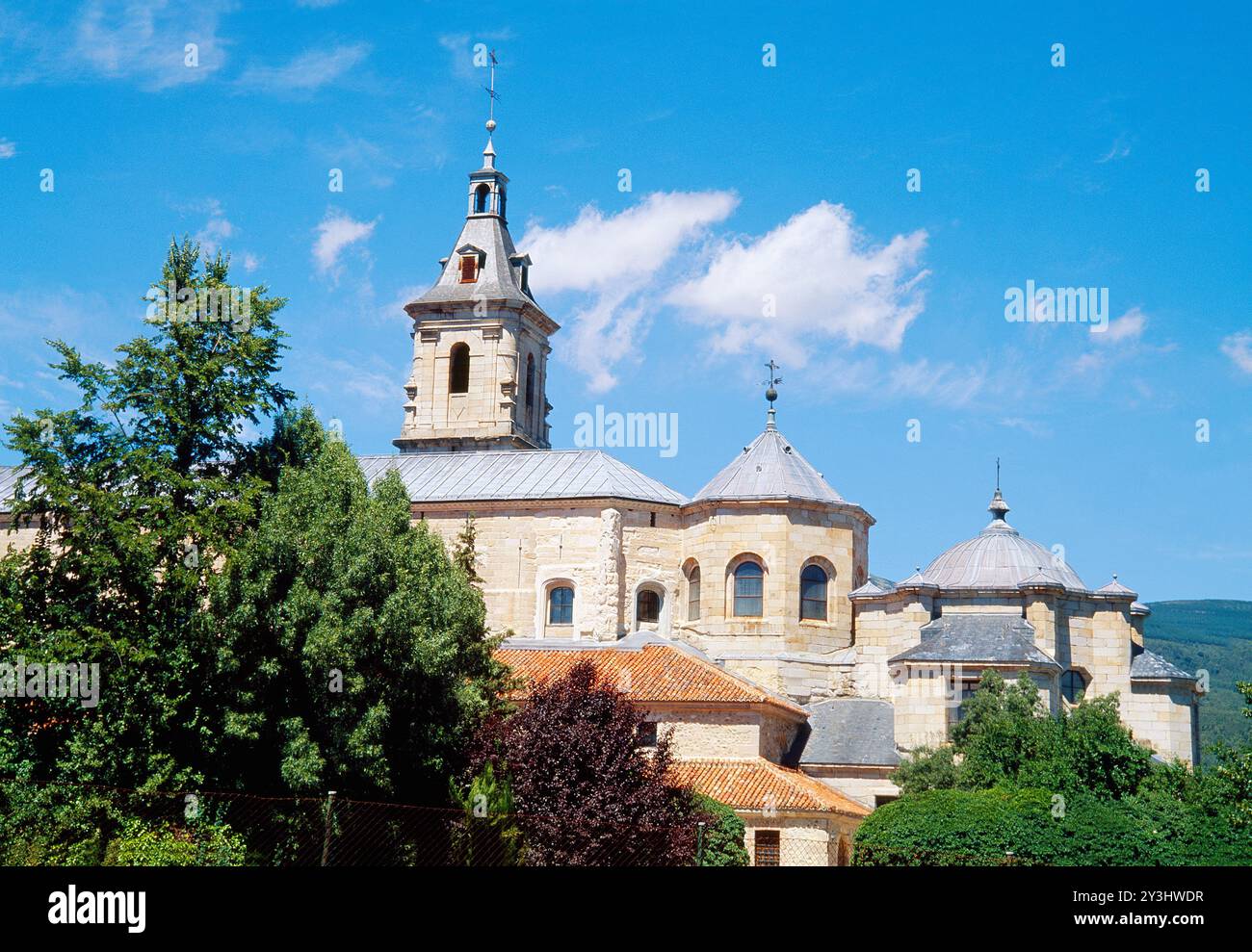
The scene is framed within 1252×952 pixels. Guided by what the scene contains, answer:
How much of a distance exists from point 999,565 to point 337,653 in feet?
72.0

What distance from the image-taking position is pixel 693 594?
40.9 m

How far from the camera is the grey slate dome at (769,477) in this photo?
4019 cm

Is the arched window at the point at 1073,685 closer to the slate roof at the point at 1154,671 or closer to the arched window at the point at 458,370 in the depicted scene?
the slate roof at the point at 1154,671

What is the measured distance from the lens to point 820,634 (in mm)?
39406

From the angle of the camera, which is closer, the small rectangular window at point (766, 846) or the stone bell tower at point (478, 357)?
the small rectangular window at point (766, 846)

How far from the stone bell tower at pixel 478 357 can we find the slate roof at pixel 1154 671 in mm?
25686

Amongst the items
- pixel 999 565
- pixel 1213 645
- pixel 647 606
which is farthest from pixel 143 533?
pixel 1213 645

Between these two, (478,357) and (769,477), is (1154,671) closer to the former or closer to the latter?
(769,477)

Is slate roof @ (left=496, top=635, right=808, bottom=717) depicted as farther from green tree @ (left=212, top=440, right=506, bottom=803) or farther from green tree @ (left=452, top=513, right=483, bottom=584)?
green tree @ (left=212, top=440, right=506, bottom=803)

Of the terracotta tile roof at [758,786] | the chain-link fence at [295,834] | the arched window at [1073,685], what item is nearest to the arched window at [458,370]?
the terracotta tile roof at [758,786]

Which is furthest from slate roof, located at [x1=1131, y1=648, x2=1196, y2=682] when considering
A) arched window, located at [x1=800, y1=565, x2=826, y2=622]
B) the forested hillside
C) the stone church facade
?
the forested hillside
